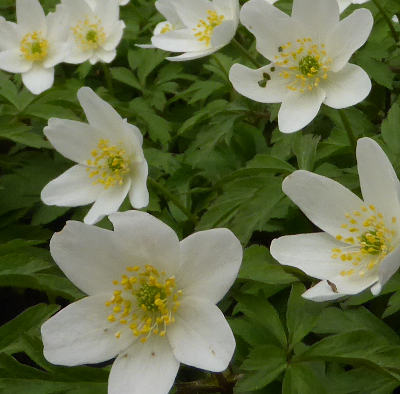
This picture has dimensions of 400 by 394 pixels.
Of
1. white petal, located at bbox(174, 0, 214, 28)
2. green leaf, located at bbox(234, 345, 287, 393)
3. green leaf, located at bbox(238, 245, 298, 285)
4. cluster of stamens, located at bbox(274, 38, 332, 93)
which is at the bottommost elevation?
green leaf, located at bbox(234, 345, 287, 393)

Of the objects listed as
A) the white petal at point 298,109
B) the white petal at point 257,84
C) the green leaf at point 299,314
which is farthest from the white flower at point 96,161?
the green leaf at point 299,314

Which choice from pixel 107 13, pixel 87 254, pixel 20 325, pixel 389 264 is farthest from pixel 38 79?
pixel 389 264

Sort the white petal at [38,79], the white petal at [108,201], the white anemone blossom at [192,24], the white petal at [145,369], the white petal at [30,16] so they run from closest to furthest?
the white petal at [145,369] → the white petal at [108,201] → the white anemone blossom at [192,24] → the white petal at [38,79] → the white petal at [30,16]

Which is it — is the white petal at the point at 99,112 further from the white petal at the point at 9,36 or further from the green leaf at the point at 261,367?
the white petal at the point at 9,36

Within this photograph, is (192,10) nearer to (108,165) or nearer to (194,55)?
(194,55)

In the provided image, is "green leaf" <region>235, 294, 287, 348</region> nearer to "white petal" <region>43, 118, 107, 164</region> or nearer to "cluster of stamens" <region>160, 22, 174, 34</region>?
"white petal" <region>43, 118, 107, 164</region>

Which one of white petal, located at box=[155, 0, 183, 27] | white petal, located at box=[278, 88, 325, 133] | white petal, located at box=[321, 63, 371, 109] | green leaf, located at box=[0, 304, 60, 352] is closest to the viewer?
green leaf, located at box=[0, 304, 60, 352]

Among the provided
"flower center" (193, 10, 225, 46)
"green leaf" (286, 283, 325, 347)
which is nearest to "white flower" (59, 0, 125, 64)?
"flower center" (193, 10, 225, 46)
